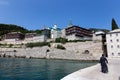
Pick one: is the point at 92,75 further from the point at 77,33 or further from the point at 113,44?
the point at 77,33

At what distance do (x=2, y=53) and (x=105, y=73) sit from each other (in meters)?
83.9

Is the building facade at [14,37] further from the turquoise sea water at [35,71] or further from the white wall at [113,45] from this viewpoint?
the turquoise sea water at [35,71]

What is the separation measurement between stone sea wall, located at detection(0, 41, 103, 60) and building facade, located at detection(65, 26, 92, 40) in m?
8.72

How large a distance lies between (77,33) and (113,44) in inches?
1047

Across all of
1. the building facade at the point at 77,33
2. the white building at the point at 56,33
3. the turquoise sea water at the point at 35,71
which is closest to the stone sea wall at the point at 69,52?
the building facade at the point at 77,33

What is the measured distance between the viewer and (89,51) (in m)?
64.4

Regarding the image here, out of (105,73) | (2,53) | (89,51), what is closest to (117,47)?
(89,51)

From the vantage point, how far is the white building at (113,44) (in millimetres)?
55062

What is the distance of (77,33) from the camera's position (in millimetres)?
80438

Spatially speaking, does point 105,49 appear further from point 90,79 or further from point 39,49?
point 90,79

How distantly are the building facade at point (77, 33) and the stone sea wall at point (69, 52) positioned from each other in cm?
872

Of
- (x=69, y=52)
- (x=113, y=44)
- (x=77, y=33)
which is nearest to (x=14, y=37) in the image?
(x=77, y=33)

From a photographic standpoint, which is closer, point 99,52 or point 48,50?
point 99,52

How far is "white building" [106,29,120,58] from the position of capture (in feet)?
181
